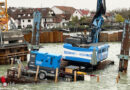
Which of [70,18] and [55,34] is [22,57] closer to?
[55,34]

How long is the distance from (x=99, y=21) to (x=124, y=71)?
7.04 metres

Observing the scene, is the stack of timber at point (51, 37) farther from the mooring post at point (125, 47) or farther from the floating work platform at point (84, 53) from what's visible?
the mooring post at point (125, 47)

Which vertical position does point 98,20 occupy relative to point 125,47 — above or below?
above

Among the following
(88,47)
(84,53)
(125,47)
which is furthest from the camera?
(88,47)

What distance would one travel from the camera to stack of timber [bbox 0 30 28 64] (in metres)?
33.2

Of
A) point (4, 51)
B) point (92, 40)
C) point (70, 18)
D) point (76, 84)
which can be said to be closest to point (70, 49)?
point (92, 40)

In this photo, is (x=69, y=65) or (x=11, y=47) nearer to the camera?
(x=69, y=65)

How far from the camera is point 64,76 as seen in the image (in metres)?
24.7

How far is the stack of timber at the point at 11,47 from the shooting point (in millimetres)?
33156

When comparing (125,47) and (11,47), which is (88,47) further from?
(11,47)

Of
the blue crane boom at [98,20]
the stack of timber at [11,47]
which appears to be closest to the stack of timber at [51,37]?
the stack of timber at [11,47]

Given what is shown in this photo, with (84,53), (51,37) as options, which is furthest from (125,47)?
(51,37)

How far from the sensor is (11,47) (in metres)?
34.0

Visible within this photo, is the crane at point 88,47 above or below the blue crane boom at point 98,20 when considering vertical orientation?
below
